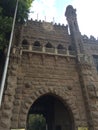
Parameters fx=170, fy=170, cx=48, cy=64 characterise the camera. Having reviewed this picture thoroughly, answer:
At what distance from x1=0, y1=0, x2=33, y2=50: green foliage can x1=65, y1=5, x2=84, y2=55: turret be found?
18.1 feet

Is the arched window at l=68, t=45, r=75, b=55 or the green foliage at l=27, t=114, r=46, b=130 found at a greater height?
the arched window at l=68, t=45, r=75, b=55

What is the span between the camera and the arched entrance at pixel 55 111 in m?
14.9

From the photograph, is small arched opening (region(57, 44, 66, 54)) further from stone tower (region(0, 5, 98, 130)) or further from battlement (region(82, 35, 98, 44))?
battlement (region(82, 35, 98, 44))

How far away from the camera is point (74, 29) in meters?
18.5

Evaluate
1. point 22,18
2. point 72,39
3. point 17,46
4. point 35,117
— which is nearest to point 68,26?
point 72,39

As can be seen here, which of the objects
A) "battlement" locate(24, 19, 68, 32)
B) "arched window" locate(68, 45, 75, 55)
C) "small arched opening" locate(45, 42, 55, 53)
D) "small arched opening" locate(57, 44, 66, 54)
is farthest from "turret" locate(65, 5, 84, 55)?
"small arched opening" locate(45, 42, 55, 53)

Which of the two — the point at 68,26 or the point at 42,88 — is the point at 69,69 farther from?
the point at 68,26

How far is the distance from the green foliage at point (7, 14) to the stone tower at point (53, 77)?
1214 millimetres

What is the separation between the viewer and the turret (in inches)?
675

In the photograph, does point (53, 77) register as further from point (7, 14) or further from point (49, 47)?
point (7, 14)

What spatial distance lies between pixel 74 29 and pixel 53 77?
6.67m

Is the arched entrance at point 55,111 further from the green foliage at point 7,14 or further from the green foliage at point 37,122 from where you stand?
the green foliage at point 37,122


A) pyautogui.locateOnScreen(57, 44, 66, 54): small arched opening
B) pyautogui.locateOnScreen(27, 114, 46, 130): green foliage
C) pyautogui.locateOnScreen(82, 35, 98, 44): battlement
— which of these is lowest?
pyautogui.locateOnScreen(27, 114, 46, 130): green foliage

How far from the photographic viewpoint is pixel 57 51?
53.5 feet
